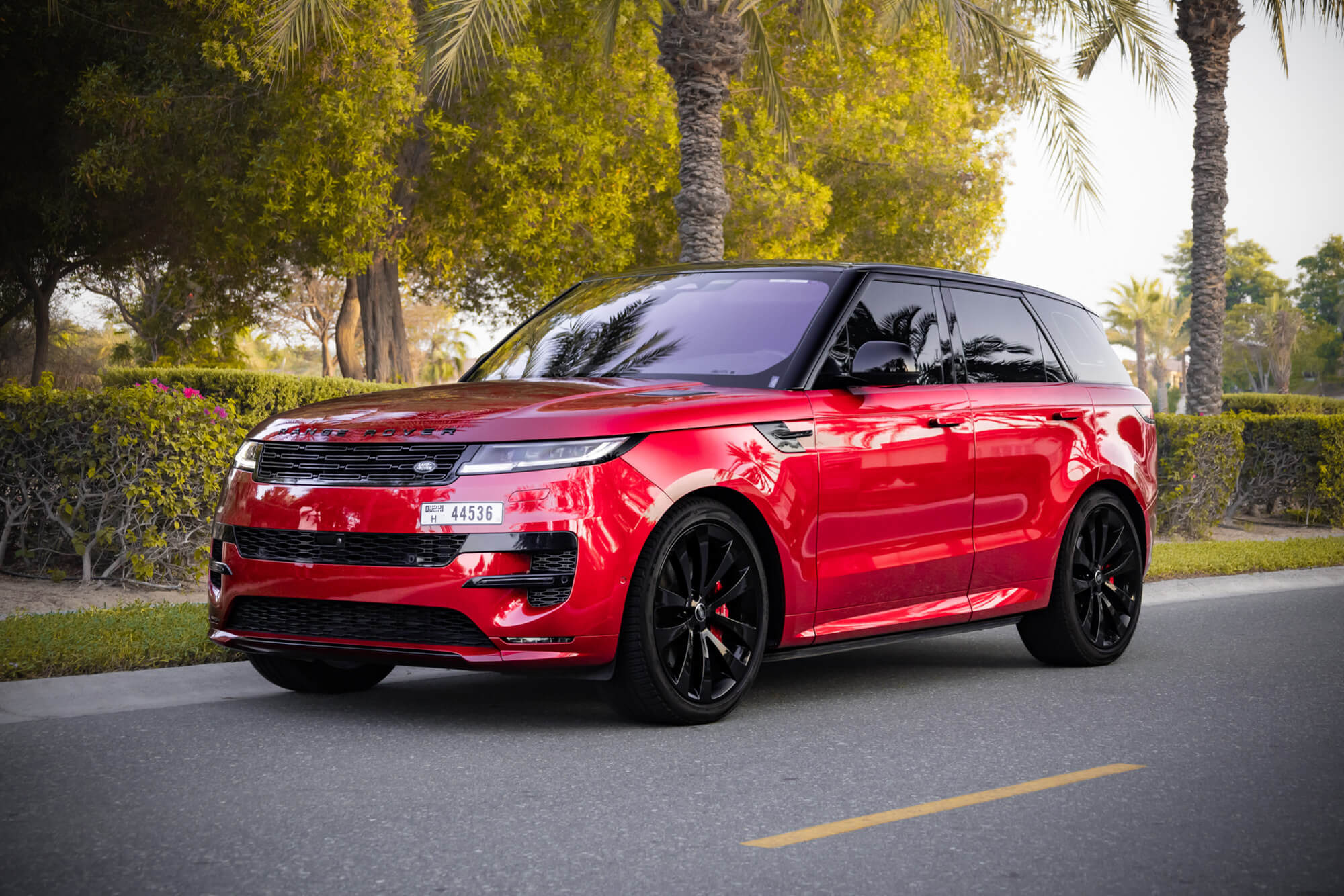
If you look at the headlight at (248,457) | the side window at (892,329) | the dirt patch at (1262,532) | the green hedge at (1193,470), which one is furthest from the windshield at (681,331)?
the dirt patch at (1262,532)

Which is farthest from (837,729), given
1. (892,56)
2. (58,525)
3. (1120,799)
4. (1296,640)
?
(892,56)

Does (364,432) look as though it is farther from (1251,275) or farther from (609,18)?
(1251,275)

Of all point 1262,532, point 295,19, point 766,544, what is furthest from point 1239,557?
point 295,19

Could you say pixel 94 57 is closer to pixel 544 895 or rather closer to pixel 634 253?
pixel 634 253

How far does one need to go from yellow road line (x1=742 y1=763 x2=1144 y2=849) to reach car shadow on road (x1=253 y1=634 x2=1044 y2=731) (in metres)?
1.51

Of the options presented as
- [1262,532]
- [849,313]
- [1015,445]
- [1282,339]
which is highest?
[1282,339]

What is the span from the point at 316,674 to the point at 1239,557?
32.6ft

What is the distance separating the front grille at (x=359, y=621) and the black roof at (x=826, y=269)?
251 cm

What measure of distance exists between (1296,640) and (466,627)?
19.4 feet

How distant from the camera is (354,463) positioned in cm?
577

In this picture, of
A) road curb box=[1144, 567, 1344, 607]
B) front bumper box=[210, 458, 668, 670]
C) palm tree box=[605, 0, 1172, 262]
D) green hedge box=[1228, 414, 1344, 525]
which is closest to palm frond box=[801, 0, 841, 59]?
palm tree box=[605, 0, 1172, 262]

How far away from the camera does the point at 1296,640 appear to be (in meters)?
9.21

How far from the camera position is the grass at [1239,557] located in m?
12.8

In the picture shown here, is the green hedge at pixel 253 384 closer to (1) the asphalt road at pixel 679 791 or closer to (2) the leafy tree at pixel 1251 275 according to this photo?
(1) the asphalt road at pixel 679 791
